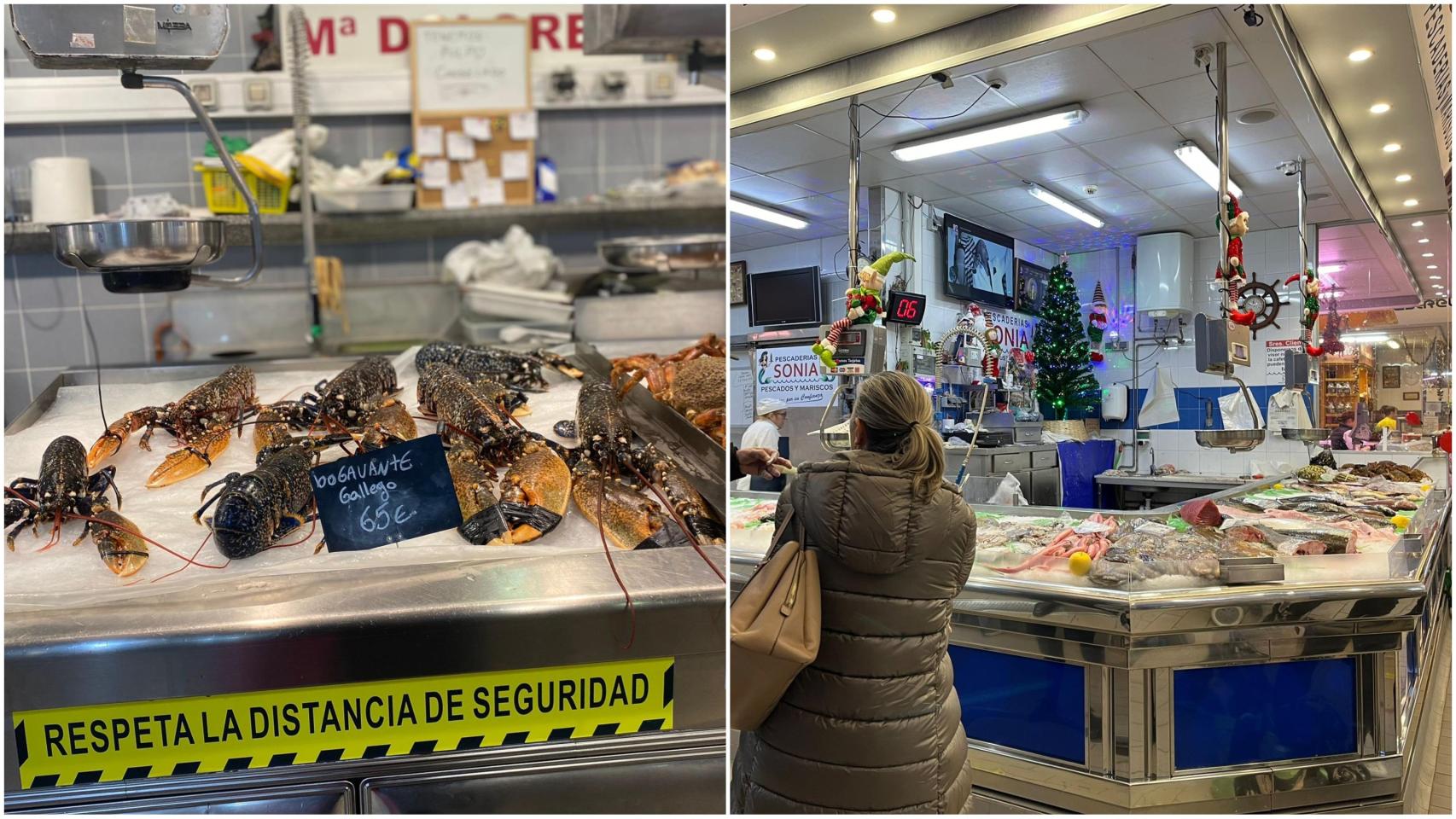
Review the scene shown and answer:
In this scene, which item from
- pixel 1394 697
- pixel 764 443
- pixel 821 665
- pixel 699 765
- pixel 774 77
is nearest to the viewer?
pixel 699 765

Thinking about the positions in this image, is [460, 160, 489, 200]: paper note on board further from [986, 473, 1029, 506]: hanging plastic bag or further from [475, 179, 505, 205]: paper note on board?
[986, 473, 1029, 506]: hanging plastic bag

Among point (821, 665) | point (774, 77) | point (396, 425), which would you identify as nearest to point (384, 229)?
point (774, 77)

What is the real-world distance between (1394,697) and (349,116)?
18.8 ft

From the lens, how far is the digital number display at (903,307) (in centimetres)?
384

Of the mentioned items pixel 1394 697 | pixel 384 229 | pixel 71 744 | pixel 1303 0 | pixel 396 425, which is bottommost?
pixel 1394 697

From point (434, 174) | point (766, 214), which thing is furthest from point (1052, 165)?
point (434, 174)

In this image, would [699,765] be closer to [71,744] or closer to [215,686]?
[215,686]

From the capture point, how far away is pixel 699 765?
1298 millimetres

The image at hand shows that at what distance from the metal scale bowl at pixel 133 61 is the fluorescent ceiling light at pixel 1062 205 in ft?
17.2

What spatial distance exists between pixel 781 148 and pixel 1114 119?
1779mm

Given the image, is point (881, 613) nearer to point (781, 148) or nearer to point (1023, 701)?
point (1023, 701)

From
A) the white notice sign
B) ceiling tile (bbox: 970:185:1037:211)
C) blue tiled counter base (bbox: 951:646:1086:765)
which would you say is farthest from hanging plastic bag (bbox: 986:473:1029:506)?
ceiling tile (bbox: 970:185:1037:211)

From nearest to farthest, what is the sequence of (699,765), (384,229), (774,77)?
(699,765) → (774,77) → (384,229)

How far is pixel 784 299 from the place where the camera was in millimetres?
7105
